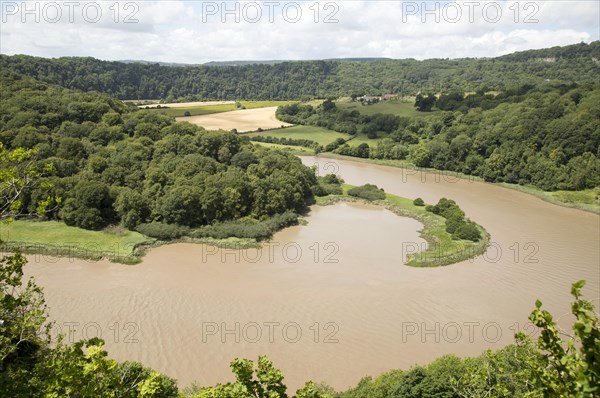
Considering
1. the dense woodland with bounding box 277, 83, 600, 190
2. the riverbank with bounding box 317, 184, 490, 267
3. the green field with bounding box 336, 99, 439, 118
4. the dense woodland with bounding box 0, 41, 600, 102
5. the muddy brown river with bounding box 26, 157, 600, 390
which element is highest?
the dense woodland with bounding box 0, 41, 600, 102

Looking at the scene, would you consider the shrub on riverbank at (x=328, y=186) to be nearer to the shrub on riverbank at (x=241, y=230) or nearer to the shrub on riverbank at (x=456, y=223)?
the shrub on riverbank at (x=456, y=223)

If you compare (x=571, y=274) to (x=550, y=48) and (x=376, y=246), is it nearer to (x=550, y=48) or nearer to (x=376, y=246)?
(x=376, y=246)

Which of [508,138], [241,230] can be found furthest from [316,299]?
[508,138]

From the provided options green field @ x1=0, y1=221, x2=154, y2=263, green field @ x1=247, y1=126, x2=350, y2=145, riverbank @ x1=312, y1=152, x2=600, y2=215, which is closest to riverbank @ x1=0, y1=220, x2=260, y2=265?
green field @ x1=0, y1=221, x2=154, y2=263

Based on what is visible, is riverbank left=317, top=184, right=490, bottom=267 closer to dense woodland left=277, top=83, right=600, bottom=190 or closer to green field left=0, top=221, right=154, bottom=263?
dense woodland left=277, top=83, right=600, bottom=190

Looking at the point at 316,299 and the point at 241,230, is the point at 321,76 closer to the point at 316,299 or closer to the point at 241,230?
the point at 241,230

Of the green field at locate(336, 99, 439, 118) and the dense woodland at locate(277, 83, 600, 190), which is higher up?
the green field at locate(336, 99, 439, 118)

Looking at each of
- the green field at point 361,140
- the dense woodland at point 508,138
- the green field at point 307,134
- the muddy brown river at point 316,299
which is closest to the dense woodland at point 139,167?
the muddy brown river at point 316,299
